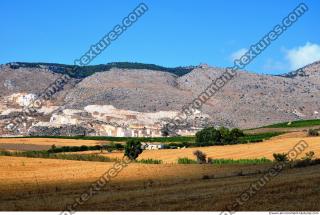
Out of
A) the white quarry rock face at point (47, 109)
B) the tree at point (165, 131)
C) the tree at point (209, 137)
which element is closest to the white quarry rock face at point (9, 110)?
the white quarry rock face at point (47, 109)

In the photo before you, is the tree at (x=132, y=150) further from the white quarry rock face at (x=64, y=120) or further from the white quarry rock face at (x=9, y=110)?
the white quarry rock face at (x=9, y=110)

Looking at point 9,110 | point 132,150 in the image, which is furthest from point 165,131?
point 132,150

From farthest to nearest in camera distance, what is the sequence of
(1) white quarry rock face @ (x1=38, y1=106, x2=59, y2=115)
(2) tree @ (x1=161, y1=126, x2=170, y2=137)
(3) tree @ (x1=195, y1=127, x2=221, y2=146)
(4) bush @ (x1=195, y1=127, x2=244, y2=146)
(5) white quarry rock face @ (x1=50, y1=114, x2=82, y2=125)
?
(1) white quarry rock face @ (x1=38, y1=106, x2=59, y2=115), (5) white quarry rock face @ (x1=50, y1=114, x2=82, y2=125), (2) tree @ (x1=161, y1=126, x2=170, y2=137), (3) tree @ (x1=195, y1=127, x2=221, y2=146), (4) bush @ (x1=195, y1=127, x2=244, y2=146)

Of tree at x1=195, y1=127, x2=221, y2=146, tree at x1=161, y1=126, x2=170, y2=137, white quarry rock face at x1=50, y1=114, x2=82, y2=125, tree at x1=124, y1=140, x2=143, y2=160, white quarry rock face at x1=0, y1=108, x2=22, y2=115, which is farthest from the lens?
white quarry rock face at x1=0, y1=108, x2=22, y2=115

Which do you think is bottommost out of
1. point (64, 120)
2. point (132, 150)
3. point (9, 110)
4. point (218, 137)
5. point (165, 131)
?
point (132, 150)

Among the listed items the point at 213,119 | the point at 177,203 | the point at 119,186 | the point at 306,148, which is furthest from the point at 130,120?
the point at 177,203

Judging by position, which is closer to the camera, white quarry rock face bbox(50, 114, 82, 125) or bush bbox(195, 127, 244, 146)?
bush bbox(195, 127, 244, 146)

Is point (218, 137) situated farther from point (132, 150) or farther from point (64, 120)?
point (64, 120)

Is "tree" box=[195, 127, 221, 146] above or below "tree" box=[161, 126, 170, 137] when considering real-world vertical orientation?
below

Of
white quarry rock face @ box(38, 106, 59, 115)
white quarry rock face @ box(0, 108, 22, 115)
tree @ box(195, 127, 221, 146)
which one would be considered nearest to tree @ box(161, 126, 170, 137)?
white quarry rock face @ box(38, 106, 59, 115)

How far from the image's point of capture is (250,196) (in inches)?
846

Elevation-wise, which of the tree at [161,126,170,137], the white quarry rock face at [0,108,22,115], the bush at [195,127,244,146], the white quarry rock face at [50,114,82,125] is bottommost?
the bush at [195,127,244,146]

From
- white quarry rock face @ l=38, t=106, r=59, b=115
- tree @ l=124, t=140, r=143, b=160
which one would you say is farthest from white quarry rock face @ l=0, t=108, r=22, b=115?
tree @ l=124, t=140, r=143, b=160

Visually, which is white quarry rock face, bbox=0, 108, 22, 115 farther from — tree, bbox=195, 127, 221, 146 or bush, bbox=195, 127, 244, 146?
bush, bbox=195, 127, 244, 146
